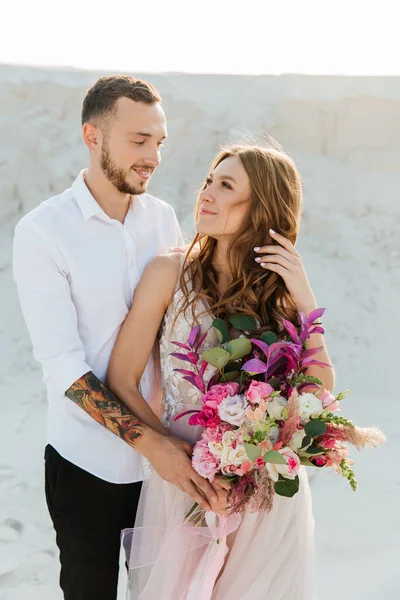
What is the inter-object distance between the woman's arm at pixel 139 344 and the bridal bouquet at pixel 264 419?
222mm

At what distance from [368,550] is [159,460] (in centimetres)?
299

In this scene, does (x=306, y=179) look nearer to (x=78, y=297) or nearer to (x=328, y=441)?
(x=78, y=297)

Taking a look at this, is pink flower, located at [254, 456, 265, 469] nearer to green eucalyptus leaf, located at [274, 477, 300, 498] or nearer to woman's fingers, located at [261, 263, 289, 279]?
green eucalyptus leaf, located at [274, 477, 300, 498]

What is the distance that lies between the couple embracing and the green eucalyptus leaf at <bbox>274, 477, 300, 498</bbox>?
301 mm

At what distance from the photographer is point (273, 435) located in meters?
2.62

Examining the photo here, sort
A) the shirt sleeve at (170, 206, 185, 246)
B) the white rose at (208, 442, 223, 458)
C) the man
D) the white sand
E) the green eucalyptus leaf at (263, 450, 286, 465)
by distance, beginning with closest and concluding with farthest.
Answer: the green eucalyptus leaf at (263, 450, 286, 465) → the white rose at (208, 442, 223, 458) → the man → the shirt sleeve at (170, 206, 185, 246) → the white sand

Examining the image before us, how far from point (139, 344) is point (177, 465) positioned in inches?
18.5

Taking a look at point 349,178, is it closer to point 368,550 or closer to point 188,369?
point 368,550

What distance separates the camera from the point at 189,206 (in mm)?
10812

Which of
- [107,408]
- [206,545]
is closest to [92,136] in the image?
[107,408]

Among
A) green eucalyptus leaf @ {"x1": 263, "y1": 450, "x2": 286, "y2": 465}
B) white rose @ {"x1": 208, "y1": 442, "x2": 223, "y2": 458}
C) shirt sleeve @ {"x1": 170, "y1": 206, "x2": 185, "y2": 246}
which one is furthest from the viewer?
shirt sleeve @ {"x1": 170, "y1": 206, "x2": 185, "y2": 246}

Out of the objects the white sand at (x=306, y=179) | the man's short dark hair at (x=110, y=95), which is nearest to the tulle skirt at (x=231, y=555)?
the man's short dark hair at (x=110, y=95)

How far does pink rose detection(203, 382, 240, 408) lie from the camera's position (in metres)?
2.67

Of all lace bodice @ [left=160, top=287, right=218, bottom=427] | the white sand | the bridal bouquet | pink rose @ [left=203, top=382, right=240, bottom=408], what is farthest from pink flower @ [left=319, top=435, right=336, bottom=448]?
the white sand
